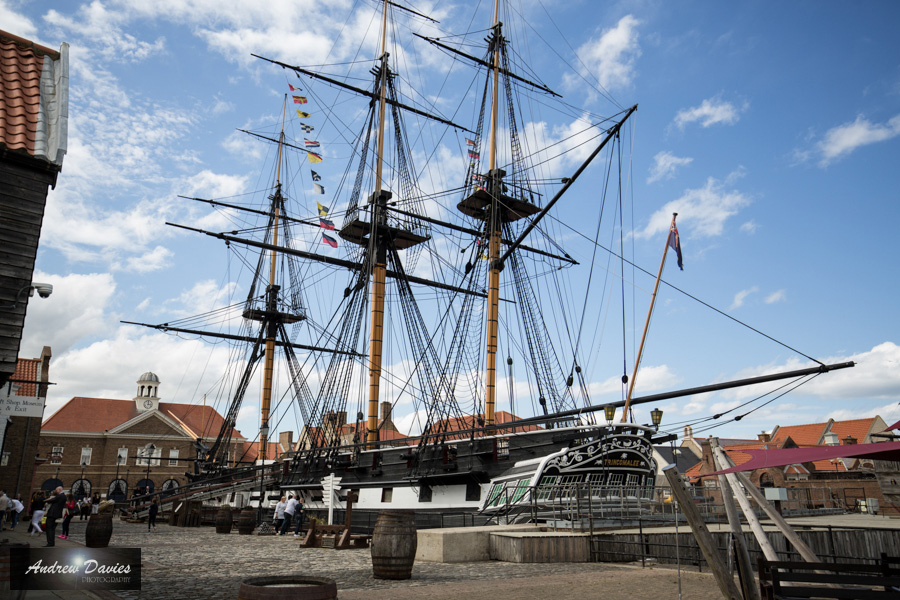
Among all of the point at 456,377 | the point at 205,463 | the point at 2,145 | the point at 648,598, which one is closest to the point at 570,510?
the point at 648,598

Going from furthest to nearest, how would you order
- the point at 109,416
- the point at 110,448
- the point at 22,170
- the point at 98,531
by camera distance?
the point at 109,416 < the point at 110,448 < the point at 98,531 < the point at 22,170

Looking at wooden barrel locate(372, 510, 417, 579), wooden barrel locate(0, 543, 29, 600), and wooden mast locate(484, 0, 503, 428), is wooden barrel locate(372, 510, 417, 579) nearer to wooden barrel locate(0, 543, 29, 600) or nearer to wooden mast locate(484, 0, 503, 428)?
wooden barrel locate(0, 543, 29, 600)

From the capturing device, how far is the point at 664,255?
18203 millimetres

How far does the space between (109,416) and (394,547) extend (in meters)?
58.3

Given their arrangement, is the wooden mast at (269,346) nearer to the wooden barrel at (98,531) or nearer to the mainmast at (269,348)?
the mainmast at (269,348)

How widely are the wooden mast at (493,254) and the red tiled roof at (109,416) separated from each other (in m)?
35.5

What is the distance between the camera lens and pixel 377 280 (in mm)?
30531

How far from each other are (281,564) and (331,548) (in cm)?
473

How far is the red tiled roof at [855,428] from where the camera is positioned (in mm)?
51281

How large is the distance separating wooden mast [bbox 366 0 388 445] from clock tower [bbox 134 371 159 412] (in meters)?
41.1

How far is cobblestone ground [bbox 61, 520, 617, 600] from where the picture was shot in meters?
8.33

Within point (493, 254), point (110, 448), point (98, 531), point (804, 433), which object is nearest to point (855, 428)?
point (804, 433)

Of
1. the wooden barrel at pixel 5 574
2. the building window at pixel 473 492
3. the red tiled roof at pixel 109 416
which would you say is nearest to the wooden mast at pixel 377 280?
the building window at pixel 473 492

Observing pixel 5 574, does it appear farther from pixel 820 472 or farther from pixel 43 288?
pixel 820 472
